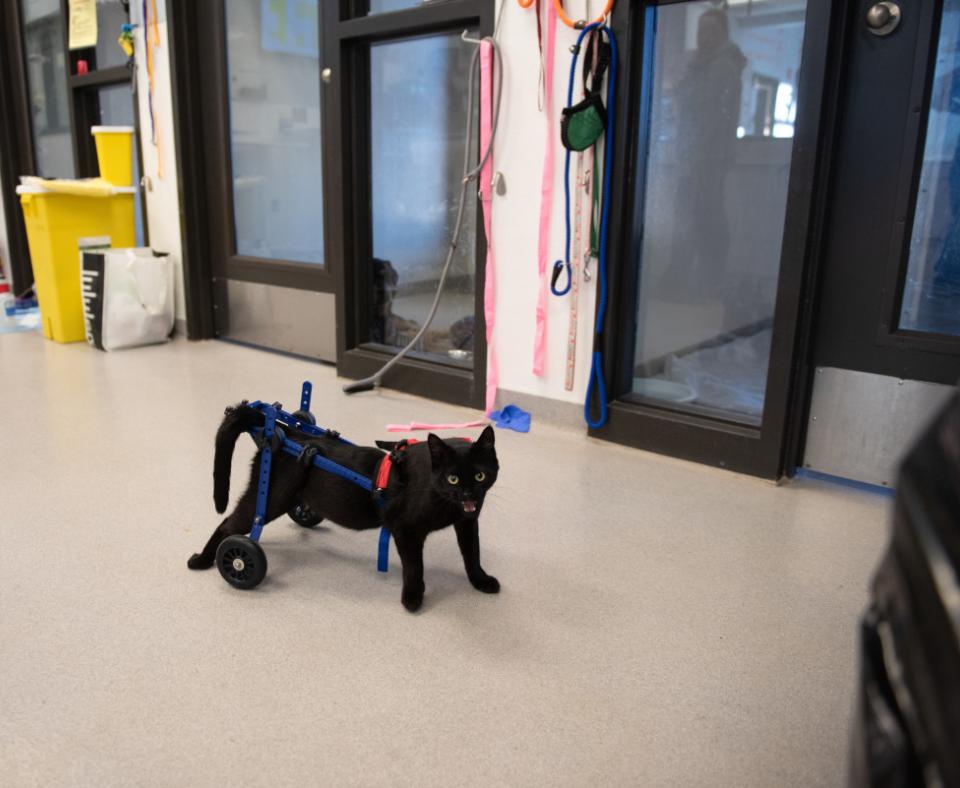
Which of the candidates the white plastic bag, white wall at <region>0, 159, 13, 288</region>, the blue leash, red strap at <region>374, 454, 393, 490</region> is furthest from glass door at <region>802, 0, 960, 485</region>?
white wall at <region>0, 159, 13, 288</region>

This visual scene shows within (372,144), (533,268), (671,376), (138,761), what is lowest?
(138,761)

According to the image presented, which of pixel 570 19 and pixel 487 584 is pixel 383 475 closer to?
pixel 487 584

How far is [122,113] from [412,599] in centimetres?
417

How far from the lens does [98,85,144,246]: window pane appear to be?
172 inches

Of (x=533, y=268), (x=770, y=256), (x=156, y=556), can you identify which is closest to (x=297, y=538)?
(x=156, y=556)

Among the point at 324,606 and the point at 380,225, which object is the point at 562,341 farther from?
the point at 324,606

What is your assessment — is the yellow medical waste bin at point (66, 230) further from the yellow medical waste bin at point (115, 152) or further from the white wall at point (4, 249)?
the white wall at point (4, 249)

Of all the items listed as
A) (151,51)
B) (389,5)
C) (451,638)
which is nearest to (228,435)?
(451,638)

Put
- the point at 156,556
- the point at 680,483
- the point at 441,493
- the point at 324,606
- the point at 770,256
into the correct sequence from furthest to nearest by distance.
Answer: the point at 770,256 → the point at 680,483 → the point at 156,556 → the point at 324,606 → the point at 441,493

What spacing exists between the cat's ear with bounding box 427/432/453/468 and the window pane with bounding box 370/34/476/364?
5.61 ft

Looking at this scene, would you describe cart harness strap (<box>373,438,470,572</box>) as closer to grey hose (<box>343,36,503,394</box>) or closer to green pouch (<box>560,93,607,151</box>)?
green pouch (<box>560,93,607,151</box>)

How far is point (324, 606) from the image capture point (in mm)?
1661

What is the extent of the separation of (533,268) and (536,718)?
5.83 feet

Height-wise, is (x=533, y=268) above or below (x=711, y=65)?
below
